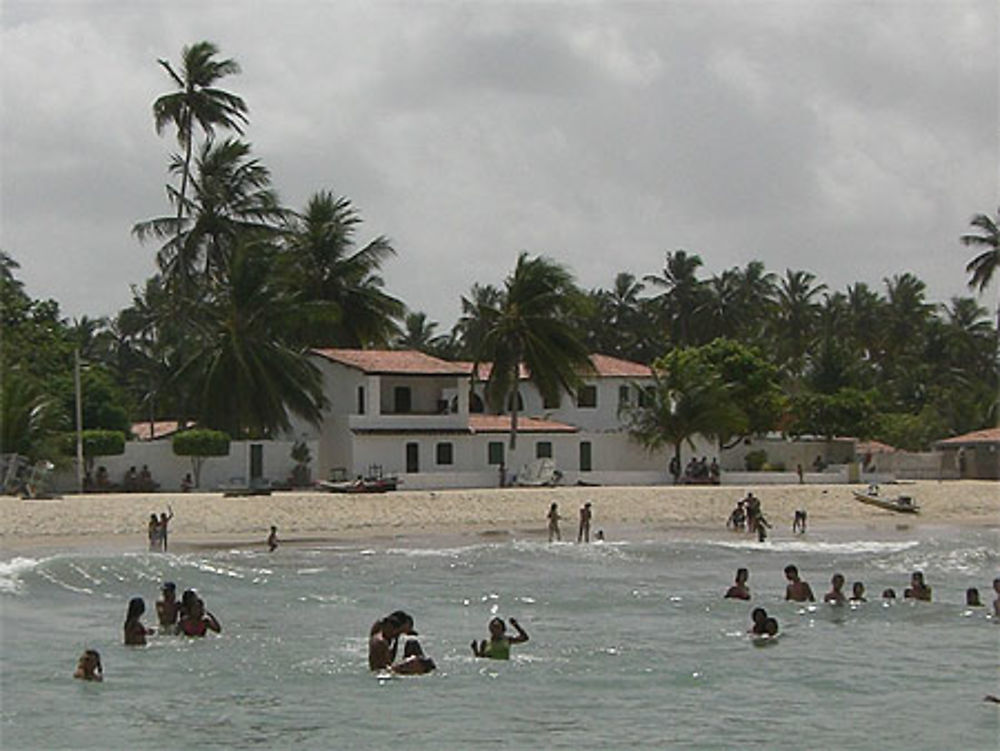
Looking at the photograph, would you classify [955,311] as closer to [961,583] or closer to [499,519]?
[499,519]

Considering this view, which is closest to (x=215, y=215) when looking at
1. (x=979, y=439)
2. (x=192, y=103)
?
(x=192, y=103)

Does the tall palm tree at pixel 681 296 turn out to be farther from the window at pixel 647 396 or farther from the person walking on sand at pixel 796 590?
the person walking on sand at pixel 796 590

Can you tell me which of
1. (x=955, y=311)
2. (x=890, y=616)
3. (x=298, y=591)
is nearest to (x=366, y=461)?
(x=298, y=591)

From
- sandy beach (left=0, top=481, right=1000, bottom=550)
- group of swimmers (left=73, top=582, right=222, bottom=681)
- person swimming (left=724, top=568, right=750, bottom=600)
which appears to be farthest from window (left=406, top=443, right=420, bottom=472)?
group of swimmers (left=73, top=582, right=222, bottom=681)

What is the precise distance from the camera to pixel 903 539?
3809cm

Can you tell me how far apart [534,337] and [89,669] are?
37075 mm

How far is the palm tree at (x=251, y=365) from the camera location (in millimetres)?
48344

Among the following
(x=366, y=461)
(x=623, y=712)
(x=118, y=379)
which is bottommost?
(x=623, y=712)

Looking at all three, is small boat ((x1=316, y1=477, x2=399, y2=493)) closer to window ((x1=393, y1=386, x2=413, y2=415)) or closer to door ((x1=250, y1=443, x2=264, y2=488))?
door ((x1=250, y1=443, x2=264, y2=488))

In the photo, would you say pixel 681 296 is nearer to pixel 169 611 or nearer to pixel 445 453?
pixel 445 453

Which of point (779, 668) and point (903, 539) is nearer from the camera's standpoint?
point (779, 668)

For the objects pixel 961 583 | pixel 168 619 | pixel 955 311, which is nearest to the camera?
pixel 168 619

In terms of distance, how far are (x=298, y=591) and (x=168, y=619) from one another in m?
5.74

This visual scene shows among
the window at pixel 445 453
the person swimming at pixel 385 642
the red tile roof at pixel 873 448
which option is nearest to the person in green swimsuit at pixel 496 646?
the person swimming at pixel 385 642
